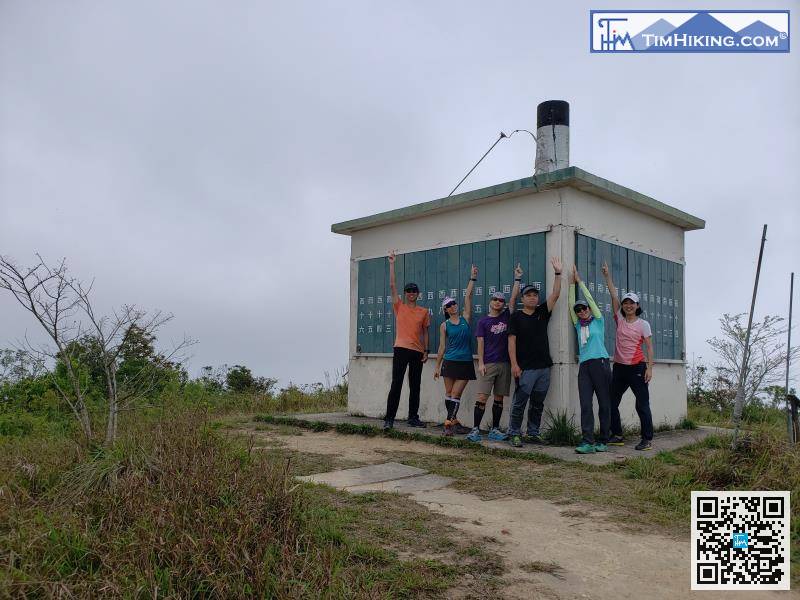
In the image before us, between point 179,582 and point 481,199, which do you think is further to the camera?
point 481,199

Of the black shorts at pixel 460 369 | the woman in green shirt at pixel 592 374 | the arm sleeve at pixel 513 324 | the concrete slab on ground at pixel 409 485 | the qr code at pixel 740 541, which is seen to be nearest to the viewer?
the qr code at pixel 740 541

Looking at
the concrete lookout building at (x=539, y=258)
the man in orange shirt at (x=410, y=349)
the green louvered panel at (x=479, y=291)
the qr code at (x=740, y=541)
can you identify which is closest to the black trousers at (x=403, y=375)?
the man in orange shirt at (x=410, y=349)

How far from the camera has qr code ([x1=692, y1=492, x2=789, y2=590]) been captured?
3.32 metres

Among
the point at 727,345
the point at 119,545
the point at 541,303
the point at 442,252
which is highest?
the point at 442,252

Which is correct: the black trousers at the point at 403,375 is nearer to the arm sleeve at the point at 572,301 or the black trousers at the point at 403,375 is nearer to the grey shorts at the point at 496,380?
Answer: the grey shorts at the point at 496,380

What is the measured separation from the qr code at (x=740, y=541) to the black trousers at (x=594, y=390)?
229 cm

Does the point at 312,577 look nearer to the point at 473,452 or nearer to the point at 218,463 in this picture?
the point at 218,463

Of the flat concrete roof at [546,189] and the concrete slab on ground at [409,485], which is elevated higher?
the flat concrete roof at [546,189]

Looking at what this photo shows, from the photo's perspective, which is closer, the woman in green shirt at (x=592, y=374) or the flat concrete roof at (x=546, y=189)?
the woman in green shirt at (x=592, y=374)

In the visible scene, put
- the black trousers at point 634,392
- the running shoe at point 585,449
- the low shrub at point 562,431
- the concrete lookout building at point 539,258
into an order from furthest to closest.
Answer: the concrete lookout building at point 539,258
the low shrub at point 562,431
the black trousers at point 634,392
the running shoe at point 585,449

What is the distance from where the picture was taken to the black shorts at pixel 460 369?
7727 mm

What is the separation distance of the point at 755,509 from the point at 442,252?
5473 mm

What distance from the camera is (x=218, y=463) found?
3.93 metres

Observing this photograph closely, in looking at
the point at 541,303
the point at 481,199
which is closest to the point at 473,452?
the point at 541,303
